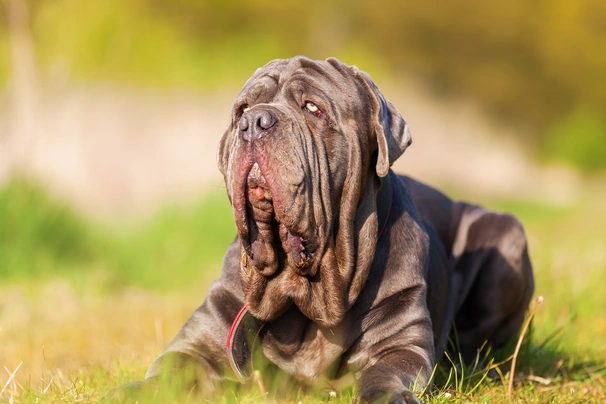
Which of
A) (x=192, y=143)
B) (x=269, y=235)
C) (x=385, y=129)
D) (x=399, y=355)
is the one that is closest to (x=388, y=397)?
(x=399, y=355)

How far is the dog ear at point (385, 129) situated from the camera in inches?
127

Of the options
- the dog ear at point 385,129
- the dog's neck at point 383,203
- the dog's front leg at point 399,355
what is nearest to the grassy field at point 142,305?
the dog's front leg at point 399,355

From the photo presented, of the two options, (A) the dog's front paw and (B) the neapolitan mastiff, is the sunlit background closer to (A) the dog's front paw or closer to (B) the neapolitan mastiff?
(B) the neapolitan mastiff

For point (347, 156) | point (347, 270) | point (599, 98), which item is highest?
point (347, 156)

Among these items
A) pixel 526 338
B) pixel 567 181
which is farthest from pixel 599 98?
pixel 526 338

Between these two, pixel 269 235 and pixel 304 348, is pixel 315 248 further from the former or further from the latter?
pixel 304 348

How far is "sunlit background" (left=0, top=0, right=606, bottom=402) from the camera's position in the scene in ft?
18.6

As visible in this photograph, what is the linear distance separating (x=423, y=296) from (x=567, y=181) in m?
20.3

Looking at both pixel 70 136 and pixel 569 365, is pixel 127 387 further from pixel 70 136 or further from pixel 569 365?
pixel 70 136

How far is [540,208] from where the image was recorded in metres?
17.0

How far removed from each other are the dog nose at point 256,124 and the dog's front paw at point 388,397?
3.53 ft

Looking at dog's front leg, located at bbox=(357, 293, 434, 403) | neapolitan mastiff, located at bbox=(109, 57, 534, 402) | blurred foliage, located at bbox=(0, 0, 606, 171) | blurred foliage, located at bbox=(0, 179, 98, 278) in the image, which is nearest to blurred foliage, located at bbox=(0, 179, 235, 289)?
blurred foliage, located at bbox=(0, 179, 98, 278)

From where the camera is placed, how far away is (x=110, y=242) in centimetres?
914

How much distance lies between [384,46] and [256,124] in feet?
56.5
